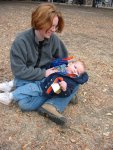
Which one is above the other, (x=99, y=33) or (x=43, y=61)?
(x=43, y=61)

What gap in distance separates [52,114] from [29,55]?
24.5 inches

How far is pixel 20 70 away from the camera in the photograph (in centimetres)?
319

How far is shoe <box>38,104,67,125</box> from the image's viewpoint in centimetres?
308

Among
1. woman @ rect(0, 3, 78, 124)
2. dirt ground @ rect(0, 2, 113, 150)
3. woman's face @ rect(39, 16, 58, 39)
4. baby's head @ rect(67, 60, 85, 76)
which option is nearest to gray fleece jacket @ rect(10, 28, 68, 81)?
woman @ rect(0, 3, 78, 124)

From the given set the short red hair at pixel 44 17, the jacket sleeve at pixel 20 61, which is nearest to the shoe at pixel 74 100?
the jacket sleeve at pixel 20 61

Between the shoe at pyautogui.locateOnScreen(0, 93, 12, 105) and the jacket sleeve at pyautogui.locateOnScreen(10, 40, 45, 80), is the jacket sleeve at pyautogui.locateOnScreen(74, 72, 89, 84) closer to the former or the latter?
the jacket sleeve at pyautogui.locateOnScreen(10, 40, 45, 80)

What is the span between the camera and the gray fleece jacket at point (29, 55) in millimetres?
3172

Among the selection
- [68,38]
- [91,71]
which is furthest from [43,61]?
[68,38]

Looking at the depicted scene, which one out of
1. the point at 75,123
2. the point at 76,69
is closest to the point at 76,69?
the point at 76,69

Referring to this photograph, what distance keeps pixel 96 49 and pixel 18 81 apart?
304 cm

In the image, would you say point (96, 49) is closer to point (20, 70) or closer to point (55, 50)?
point (55, 50)

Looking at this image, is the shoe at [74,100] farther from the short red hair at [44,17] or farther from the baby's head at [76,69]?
the short red hair at [44,17]

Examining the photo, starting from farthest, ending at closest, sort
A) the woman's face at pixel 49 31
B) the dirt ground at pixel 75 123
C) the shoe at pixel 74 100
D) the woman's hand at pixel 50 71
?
1. the shoe at pixel 74 100
2. the woman's hand at pixel 50 71
3. the woman's face at pixel 49 31
4. the dirt ground at pixel 75 123

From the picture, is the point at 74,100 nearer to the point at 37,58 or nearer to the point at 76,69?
the point at 76,69
